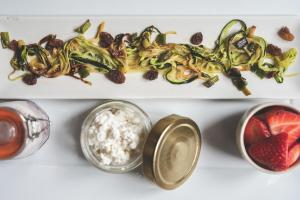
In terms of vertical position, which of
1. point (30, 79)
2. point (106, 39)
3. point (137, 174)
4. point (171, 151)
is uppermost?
point (106, 39)

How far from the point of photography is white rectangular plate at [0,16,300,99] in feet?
3.11

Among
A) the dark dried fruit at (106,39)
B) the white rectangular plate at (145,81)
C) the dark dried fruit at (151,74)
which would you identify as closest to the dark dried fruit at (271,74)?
the white rectangular plate at (145,81)

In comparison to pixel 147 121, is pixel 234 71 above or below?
above

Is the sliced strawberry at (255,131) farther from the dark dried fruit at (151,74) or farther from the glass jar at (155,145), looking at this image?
the dark dried fruit at (151,74)

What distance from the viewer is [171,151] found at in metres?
0.92

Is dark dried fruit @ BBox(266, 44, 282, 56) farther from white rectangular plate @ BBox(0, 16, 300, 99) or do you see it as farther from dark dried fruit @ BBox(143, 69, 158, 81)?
dark dried fruit @ BBox(143, 69, 158, 81)

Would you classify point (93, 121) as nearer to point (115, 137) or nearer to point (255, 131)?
point (115, 137)

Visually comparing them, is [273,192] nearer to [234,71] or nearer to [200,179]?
[200,179]

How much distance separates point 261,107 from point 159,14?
34 cm

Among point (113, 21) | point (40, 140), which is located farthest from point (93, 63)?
point (40, 140)

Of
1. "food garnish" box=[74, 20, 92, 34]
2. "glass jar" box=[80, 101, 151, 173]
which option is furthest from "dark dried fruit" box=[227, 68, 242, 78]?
"food garnish" box=[74, 20, 92, 34]

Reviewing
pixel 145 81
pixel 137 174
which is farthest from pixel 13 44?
pixel 137 174

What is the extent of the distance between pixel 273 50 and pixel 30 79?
1.93 feet

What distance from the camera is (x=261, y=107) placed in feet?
2.93
